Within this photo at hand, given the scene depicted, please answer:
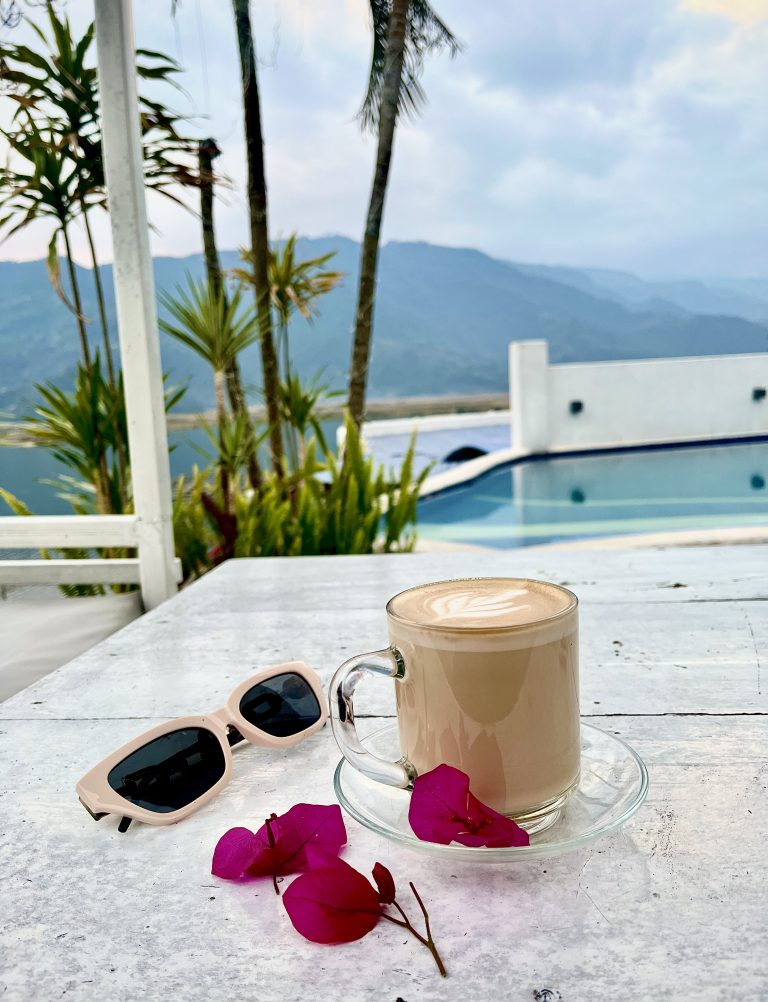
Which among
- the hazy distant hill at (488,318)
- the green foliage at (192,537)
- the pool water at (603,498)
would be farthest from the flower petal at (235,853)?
the hazy distant hill at (488,318)

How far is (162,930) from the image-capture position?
33 centimetres

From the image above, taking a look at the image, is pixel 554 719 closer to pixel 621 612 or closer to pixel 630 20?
pixel 621 612

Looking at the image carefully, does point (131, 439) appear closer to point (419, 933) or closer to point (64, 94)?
point (419, 933)

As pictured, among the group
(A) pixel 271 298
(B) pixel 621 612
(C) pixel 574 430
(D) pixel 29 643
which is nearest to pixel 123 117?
(D) pixel 29 643

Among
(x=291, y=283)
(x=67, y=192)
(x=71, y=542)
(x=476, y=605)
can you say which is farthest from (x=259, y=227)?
(x=476, y=605)

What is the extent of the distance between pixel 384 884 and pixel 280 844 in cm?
6

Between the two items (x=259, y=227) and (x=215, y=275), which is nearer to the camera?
(x=259, y=227)

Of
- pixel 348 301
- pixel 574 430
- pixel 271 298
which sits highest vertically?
pixel 348 301

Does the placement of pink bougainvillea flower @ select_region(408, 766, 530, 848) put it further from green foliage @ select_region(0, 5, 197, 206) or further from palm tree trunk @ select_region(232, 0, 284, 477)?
palm tree trunk @ select_region(232, 0, 284, 477)

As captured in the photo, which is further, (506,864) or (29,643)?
(29,643)

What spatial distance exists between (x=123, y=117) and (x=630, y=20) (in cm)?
5161

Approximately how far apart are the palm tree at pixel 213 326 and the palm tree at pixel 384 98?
161 cm

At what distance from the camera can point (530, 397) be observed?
8797 mm

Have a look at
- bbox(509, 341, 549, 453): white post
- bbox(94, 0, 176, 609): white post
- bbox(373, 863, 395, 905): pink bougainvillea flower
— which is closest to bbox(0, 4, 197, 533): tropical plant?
bbox(94, 0, 176, 609): white post
